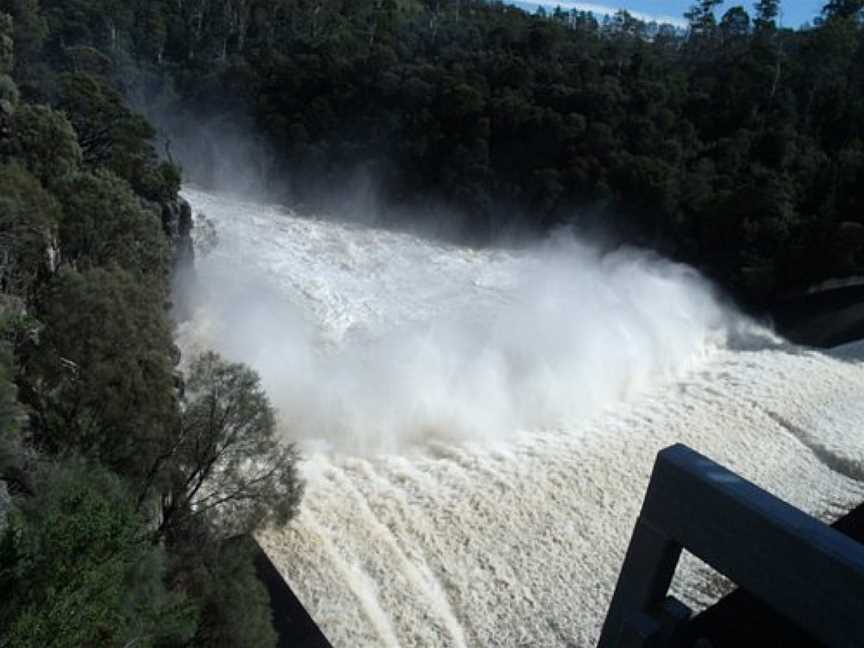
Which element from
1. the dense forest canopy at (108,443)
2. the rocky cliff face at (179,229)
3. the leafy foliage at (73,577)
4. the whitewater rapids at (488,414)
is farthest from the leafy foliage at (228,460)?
the rocky cliff face at (179,229)

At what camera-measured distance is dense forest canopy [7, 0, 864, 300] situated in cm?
3722

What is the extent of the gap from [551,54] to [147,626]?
45.3 m

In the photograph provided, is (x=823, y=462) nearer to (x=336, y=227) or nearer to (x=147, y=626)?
(x=147, y=626)

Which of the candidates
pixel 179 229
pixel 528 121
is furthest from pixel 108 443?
pixel 528 121

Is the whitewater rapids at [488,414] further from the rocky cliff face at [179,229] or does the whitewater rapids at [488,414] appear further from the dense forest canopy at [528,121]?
the dense forest canopy at [528,121]

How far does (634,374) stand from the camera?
24.1 meters

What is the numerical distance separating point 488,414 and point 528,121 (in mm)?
25088

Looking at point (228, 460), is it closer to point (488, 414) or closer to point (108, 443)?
point (108, 443)

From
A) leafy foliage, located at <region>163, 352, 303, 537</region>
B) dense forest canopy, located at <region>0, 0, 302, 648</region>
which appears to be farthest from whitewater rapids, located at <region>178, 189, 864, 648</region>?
dense forest canopy, located at <region>0, 0, 302, 648</region>

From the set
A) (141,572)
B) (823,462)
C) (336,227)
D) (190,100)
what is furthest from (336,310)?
(190,100)

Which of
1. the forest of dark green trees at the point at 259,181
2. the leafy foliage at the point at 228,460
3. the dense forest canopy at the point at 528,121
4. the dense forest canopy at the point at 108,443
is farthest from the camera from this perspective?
the dense forest canopy at the point at 528,121

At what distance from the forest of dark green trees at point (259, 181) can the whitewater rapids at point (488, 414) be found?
2.10 metres

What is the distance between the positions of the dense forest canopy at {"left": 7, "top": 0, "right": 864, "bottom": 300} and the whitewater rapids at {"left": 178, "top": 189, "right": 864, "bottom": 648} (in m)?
6.08

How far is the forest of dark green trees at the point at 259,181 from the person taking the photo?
1064 centimetres
